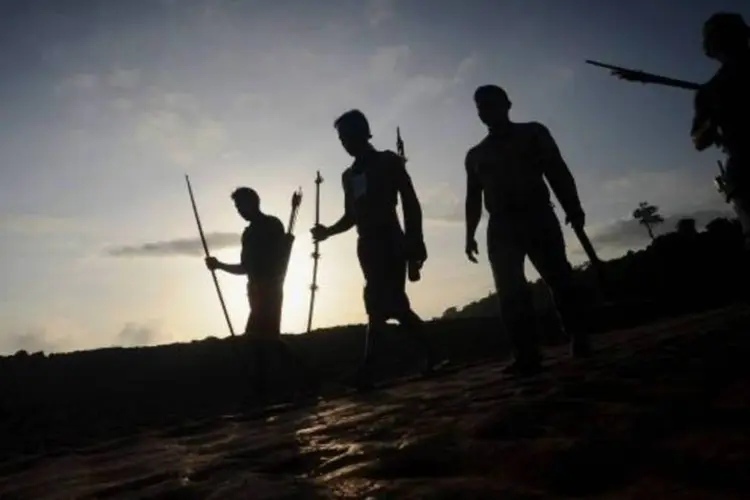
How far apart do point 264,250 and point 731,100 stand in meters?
4.40

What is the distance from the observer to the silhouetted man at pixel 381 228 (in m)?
5.39

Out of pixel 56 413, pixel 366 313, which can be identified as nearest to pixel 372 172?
pixel 366 313

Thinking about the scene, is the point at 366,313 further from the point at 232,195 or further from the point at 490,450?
the point at 490,450

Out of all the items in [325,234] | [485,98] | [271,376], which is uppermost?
[485,98]

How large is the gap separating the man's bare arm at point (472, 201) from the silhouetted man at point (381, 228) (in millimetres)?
477

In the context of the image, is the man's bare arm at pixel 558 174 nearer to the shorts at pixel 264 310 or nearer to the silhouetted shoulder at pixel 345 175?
the silhouetted shoulder at pixel 345 175

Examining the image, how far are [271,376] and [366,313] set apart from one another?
441 cm

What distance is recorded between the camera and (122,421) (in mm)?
7785

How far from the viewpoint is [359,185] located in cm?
546

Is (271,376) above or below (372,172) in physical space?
below

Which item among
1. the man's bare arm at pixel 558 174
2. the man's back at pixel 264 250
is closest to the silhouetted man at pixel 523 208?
the man's bare arm at pixel 558 174

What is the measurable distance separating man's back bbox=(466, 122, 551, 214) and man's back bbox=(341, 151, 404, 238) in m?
0.94

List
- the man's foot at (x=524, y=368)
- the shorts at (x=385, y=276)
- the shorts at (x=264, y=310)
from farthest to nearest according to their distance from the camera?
the shorts at (x=264, y=310) < the shorts at (x=385, y=276) < the man's foot at (x=524, y=368)

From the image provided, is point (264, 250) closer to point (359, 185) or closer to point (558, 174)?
point (359, 185)
